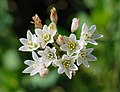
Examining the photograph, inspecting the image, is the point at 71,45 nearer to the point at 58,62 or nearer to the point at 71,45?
the point at 71,45

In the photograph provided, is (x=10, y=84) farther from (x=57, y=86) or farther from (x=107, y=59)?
(x=107, y=59)

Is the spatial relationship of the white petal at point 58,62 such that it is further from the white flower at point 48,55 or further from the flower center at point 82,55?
→ the flower center at point 82,55

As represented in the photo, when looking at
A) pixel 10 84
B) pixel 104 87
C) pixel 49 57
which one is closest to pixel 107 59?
pixel 104 87

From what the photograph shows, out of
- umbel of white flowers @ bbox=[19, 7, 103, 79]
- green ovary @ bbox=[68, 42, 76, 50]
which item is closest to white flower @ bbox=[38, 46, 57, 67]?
umbel of white flowers @ bbox=[19, 7, 103, 79]

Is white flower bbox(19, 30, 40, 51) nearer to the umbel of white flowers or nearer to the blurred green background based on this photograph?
the umbel of white flowers

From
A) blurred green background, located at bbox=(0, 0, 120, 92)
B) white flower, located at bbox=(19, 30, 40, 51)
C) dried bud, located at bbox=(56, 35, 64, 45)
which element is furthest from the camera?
blurred green background, located at bbox=(0, 0, 120, 92)

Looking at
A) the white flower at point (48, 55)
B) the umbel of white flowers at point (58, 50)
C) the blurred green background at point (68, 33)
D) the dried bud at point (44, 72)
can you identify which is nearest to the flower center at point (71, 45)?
the umbel of white flowers at point (58, 50)

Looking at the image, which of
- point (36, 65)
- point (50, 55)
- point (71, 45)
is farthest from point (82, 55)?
point (36, 65)
